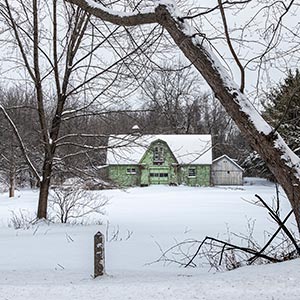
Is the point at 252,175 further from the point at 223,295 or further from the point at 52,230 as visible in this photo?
the point at 223,295

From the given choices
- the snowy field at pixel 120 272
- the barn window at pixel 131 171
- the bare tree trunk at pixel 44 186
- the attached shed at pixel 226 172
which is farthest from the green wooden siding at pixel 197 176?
the snowy field at pixel 120 272

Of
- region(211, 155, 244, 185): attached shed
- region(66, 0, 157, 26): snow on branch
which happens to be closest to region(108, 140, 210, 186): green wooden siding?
A: region(211, 155, 244, 185): attached shed

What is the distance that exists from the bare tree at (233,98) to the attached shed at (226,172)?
118 feet

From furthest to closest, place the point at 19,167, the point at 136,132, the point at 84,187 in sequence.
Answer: the point at 19,167 → the point at 84,187 → the point at 136,132

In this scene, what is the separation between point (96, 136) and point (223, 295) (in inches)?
335

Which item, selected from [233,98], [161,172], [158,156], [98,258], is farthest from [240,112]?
[158,156]

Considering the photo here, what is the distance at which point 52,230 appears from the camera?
995 centimetres

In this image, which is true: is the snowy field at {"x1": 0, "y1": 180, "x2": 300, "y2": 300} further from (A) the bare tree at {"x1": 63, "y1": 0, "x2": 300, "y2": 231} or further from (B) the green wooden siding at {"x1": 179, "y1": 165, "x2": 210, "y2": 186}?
(B) the green wooden siding at {"x1": 179, "y1": 165, "x2": 210, "y2": 186}

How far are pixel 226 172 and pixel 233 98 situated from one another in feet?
121

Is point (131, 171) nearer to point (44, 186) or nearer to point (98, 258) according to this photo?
point (44, 186)

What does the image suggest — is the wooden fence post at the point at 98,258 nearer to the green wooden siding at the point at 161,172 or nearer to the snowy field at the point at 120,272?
the snowy field at the point at 120,272

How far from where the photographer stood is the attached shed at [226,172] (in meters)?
40.9

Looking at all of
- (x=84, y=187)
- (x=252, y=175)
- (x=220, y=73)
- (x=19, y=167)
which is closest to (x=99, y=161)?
(x=84, y=187)

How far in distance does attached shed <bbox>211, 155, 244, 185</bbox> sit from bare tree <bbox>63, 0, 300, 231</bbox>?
118ft
